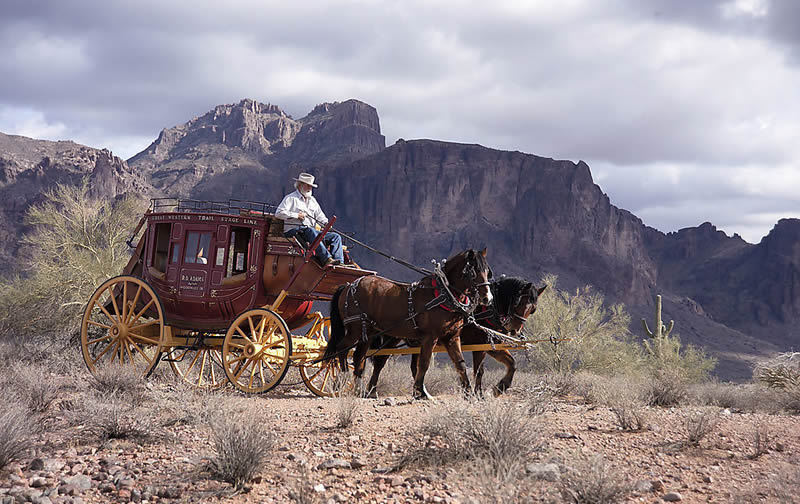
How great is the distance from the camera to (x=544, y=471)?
447 cm

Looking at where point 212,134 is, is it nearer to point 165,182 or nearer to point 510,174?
point 165,182

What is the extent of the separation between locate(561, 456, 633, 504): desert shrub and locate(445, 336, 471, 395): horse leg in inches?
129

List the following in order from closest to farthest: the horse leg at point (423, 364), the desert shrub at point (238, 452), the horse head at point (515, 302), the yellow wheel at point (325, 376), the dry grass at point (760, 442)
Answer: the desert shrub at point (238, 452) → the dry grass at point (760, 442) → the horse leg at point (423, 364) → the yellow wheel at point (325, 376) → the horse head at point (515, 302)

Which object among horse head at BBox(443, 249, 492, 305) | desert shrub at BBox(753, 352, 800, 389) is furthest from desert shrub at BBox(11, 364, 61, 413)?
desert shrub at BBox(753, 352, 800, 389)

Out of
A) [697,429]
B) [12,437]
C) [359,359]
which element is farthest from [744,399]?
[12,437]

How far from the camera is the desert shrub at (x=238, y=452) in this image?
4543mm

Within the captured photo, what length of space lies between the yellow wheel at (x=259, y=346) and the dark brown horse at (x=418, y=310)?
735mm

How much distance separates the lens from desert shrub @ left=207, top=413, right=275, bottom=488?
4.54 meters

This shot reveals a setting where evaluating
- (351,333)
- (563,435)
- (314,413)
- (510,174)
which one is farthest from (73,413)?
(510,174)

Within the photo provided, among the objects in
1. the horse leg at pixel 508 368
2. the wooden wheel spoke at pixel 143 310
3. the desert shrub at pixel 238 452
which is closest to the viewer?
the desert shrub at pixel 238 452

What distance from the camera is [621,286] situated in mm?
87875

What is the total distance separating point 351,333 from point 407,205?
3540 inches

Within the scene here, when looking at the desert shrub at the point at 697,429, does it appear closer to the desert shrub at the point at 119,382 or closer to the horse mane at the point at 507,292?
the horse mane at the point at 507,292

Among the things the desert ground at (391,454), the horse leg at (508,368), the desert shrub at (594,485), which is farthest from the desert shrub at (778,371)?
the desert shrub at (594,485)
